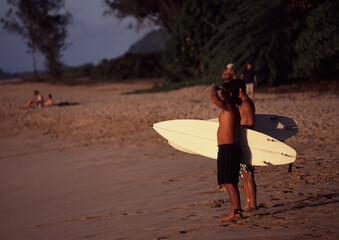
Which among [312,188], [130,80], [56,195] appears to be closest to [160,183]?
[56,195]

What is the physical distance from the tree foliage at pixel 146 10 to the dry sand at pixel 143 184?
17857 mm

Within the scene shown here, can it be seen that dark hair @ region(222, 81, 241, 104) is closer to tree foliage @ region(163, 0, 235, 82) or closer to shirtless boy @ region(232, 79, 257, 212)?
shirtless boy @ region(232, 79, 257, 212)

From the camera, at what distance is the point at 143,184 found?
287 inches

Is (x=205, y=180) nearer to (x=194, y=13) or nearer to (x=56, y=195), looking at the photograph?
(x=56, y=195)

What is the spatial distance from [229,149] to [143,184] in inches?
120

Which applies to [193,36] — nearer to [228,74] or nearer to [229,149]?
[228,74]

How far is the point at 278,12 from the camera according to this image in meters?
18.9

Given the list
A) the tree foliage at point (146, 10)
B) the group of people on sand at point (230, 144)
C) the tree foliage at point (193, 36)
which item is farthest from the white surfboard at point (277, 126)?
the tree foliage at point (146, 10)

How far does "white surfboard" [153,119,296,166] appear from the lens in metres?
4.78

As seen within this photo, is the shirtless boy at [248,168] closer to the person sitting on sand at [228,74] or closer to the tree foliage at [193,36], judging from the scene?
the person sitting on sand at [228,74]

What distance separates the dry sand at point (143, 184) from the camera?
4547 millimetres

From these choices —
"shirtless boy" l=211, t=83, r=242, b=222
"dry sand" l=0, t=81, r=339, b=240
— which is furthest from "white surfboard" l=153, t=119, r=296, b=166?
"dry sand" l=0, t=81, r=339, b=240

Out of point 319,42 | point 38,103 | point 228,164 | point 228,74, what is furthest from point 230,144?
point 38,103

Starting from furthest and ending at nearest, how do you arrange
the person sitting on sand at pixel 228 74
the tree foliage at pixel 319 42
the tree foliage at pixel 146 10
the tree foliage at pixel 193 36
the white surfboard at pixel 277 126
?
the tree foliage at pixel 146 10 → the tree foliage at pixel 193 36 → the tree foliage at pixel 319 42 → the person sitting on sand at pixel 228 74 → the white surfboard at pixel 277 126
